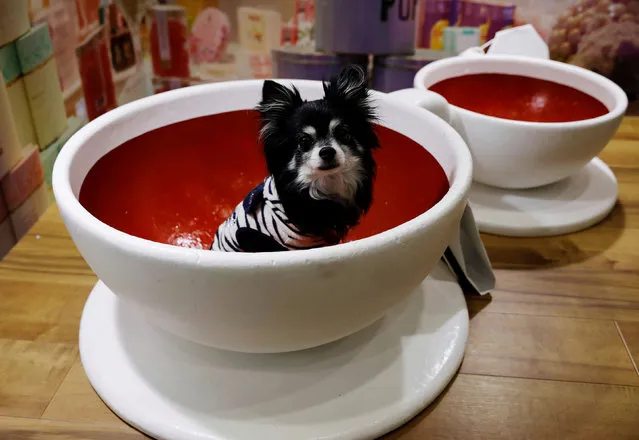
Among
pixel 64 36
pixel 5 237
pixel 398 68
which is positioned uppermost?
pixel 64 36

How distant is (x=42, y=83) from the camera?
0.89 meters

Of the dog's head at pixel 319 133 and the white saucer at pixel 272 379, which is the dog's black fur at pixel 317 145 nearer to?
the dog's head at pixel 319 133

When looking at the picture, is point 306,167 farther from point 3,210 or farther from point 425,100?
point 3,210

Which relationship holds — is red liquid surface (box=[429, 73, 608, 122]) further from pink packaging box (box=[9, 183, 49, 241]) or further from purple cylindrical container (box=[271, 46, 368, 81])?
pink packaging box (box=[9, 183, 49, 241])

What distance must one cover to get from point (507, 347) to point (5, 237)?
0.71 metres

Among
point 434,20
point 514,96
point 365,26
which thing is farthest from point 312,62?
point 514,96

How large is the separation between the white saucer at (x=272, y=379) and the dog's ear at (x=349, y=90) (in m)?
0.23

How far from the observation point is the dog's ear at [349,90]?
0.58 meters

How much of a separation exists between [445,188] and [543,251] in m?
0.26

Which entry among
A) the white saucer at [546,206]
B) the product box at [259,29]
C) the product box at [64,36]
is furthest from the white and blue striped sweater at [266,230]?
the product box at [259,29]

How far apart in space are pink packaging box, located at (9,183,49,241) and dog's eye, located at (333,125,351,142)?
1.78ft

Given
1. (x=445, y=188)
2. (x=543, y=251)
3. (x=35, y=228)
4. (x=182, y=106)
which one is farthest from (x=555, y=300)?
(x=35, y=228)

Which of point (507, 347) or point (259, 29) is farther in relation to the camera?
point (259, 29)

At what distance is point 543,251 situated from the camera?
2.50ft
